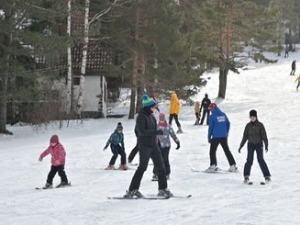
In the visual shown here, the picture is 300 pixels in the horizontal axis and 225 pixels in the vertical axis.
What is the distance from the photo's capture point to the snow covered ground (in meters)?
8.88

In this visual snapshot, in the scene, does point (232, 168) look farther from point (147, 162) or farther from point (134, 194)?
point (147, 162)

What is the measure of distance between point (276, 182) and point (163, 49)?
17.5 metres

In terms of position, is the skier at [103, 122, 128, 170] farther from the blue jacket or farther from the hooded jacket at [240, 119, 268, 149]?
the hooded jacket at [240, 119, 268, 149]

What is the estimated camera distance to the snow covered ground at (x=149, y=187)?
29.1ft

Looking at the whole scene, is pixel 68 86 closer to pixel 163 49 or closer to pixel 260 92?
pixel 163 49

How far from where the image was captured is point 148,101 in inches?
389

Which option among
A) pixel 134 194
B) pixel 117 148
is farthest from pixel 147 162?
pixel 117 148

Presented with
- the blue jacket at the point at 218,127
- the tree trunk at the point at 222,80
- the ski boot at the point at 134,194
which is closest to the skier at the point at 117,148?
the blue jacket at the point at 218,127

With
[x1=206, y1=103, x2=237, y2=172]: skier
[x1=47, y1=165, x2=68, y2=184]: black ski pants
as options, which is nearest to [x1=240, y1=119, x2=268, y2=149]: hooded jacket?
[x1=206, y1=103, x2=237, y2=172]: skier

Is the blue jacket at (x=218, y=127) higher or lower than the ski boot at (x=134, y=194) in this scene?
higher

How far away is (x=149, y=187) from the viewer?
11711 mm

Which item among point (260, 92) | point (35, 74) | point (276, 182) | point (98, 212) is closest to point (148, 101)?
point (98, 212)

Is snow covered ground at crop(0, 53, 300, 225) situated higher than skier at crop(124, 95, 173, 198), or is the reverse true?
skier at crop(124, 95, 173, 198)

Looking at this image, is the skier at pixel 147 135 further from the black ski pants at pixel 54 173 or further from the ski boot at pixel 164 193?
the black ski pants at pixel 54 173
